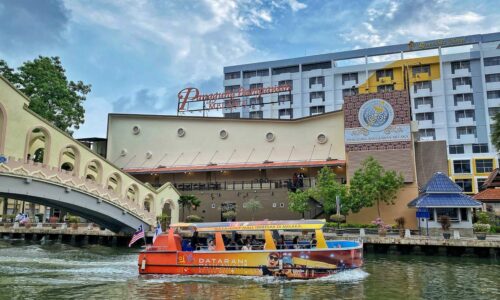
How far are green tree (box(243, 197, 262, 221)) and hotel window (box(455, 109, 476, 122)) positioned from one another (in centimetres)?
4288

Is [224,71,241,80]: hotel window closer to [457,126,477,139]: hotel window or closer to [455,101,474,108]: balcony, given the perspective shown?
[455,101,474,108]: balcony

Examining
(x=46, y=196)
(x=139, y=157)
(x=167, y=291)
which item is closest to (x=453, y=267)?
(x=167, y=291)

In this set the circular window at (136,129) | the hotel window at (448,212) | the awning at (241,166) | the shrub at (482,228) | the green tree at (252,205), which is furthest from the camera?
the circular window at (136,129)

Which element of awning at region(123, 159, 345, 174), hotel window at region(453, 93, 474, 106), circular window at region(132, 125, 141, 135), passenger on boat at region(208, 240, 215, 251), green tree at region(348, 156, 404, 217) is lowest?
passenger on boat at region(208, 240, 215, 251)

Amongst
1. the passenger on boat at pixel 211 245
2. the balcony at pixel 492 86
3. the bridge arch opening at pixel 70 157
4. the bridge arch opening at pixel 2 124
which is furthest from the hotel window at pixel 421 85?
the bridge arch opening at pixel 2 124

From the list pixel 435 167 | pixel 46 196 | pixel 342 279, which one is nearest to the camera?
pixel 342 279

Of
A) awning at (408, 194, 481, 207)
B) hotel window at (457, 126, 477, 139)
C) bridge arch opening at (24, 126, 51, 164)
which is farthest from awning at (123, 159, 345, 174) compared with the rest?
hotel window at (457, 126, 477, 139)

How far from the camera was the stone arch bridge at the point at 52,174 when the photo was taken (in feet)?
88.4

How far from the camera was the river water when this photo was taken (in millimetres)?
16781

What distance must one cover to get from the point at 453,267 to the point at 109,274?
Answer: 776 inches

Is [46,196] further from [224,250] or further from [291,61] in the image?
[291,61]

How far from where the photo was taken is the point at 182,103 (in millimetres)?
59719

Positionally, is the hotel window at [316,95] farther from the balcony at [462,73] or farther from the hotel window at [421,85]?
the balcony at [462,73]

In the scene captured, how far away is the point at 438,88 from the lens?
71062mm
